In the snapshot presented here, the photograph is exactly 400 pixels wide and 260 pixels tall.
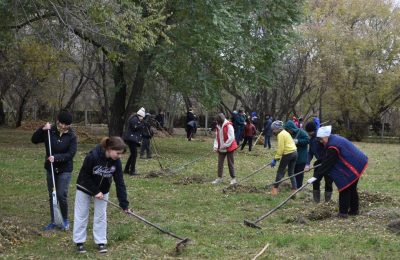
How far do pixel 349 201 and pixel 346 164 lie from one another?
26.3 inches

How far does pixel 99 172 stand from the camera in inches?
275

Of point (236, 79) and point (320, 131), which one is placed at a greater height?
point (236, 79)

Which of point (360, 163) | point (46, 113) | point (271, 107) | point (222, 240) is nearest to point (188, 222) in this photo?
point (222, 240)

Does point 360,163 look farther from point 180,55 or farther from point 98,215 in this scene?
point 180,55

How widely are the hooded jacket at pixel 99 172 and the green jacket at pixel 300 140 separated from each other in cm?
549

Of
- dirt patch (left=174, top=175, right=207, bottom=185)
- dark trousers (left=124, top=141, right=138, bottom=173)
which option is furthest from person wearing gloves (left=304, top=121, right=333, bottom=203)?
dark trousers (left=124, top=141, right=138, bottom=173)

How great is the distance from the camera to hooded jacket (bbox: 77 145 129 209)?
693 cm

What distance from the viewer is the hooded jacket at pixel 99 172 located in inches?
273

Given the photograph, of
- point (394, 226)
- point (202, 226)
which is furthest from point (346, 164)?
point (202, 226)

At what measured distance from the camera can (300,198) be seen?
11.4 m

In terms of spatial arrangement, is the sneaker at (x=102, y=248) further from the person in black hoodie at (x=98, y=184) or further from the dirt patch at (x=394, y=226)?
the dirt patch at (x=394, y=226)

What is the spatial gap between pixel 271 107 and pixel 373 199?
1236 inches

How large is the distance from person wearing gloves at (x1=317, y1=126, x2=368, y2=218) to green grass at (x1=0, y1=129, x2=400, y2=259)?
16.8 inches

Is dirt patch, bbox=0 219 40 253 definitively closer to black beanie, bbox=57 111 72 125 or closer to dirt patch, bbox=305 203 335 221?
black beanie, bbox=57 111 72 125
